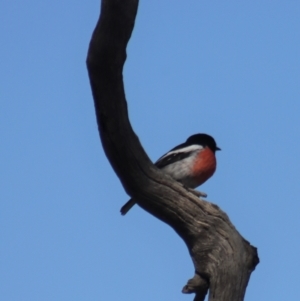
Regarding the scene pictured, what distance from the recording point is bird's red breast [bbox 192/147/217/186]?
1091cm

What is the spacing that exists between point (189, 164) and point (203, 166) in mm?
225

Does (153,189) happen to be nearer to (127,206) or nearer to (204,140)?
(127,206)

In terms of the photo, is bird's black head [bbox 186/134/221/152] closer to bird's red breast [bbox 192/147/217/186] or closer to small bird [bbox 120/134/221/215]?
small bird [bbox 120/134/221/215]

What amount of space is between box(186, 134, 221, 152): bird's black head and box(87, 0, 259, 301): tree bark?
15.3ft

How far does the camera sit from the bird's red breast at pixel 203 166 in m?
10.9

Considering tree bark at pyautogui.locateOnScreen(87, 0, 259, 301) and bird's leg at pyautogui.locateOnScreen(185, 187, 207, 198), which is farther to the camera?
bird's leg at pyautogui.locateOnScreen(185, 187, 207, 198)

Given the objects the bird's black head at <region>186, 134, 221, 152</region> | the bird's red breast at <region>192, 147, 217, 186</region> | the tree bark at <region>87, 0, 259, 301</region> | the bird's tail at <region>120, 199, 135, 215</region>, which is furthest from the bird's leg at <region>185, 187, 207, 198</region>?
the bird's black head at <region>186, 134, 221, 152</region>

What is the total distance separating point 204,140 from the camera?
1194 centimetres

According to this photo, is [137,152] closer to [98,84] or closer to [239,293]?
[98,84]

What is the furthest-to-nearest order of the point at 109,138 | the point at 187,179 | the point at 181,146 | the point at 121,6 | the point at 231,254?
the point at 181,146, the point at 187,179, the point at 231,254, the point at 109,138, the point at 121,6

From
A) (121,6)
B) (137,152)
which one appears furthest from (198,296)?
(121,6)

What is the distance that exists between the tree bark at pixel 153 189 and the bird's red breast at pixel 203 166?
3.74m

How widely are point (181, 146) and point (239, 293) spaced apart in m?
5.09

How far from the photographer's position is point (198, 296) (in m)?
7.03
